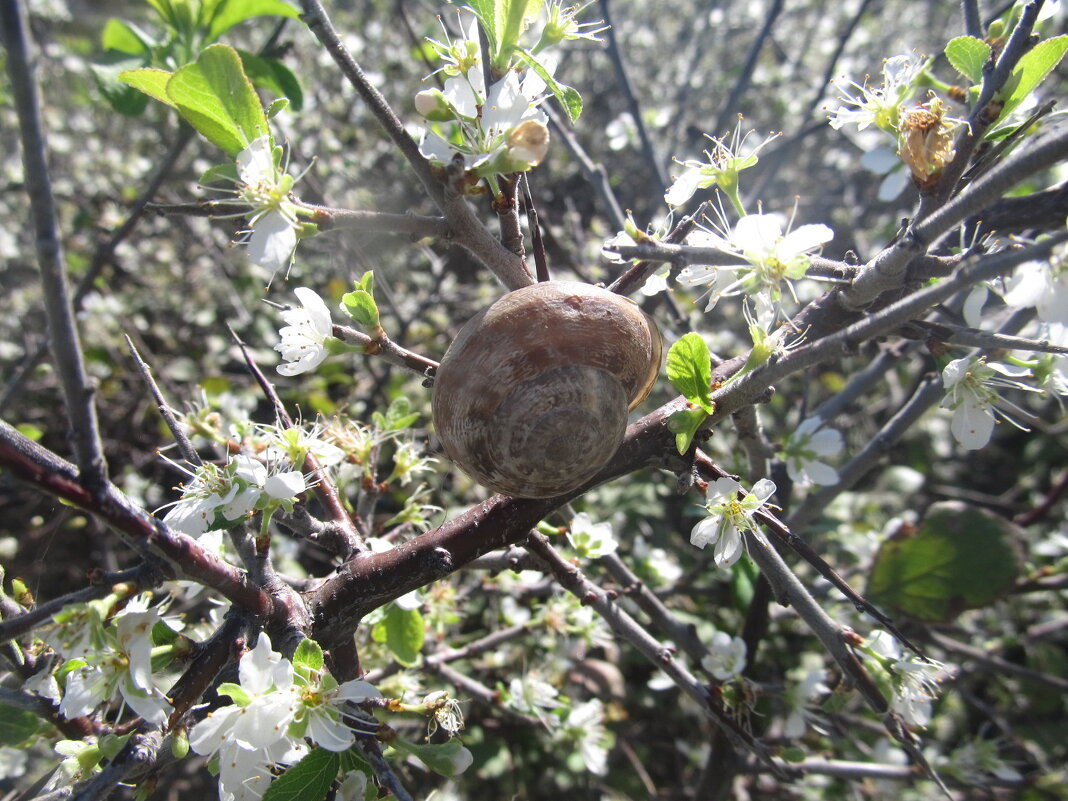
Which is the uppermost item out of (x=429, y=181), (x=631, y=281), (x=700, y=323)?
(x=429, y=181)

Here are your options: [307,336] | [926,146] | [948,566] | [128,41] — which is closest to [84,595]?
[307,336]

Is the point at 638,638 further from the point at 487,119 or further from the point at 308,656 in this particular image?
the point at 487,119

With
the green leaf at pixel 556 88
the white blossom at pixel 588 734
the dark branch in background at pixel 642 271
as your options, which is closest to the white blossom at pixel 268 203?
the green leaf at pixel 556 88

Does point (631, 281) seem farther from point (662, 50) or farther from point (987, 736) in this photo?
point (662, 50)

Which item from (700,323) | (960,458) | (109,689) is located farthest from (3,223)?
(960,458)

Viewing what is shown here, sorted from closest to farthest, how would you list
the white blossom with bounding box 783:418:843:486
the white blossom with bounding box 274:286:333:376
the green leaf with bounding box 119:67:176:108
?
the green leaf with bounding box 119:67:176:108
the white blossom with bounding box 274:286:333:376
the white blossom with bounding box 783:418:843:486

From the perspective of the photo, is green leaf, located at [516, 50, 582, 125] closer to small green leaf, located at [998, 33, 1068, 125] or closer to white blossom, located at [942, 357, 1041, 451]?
small green leaf, located at [998, 33, 1068, 125]

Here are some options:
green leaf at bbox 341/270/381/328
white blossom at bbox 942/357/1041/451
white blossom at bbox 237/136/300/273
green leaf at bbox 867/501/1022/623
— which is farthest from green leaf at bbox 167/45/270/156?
green leaf at bbox 867/501/1022/623
